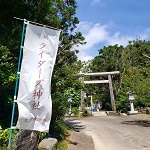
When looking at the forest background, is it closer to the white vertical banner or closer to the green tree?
the green tree

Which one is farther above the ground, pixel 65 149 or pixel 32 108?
pixel 32 108

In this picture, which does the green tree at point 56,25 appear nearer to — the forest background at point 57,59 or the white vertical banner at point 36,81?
the forest background at point 57,59

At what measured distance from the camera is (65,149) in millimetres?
6898

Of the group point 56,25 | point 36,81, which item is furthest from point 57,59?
point 36,81

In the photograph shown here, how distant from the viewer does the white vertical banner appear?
454cm

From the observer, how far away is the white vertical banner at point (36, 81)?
14.9 ft

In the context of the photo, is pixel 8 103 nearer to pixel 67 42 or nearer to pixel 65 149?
pixel 65 149

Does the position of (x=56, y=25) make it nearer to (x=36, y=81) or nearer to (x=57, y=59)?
(x=57, y=59)

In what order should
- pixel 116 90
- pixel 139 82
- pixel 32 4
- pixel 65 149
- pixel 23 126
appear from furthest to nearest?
pixel 116 90
pixel 139 82
pixel 32 4
pixel 65 149
pixel 23 126

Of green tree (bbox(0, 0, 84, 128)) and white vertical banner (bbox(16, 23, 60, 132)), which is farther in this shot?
green tree (bbox(0, 0, 84, 128))

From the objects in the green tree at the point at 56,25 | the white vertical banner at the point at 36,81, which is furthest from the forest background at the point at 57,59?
the white vertical banner at the point at 36,81

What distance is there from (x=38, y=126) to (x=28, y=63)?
149cm

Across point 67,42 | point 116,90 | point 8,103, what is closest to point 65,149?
point 8,103

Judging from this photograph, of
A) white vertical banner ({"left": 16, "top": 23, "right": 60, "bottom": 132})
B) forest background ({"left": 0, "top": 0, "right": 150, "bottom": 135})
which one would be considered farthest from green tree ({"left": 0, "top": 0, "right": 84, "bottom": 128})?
white vertical banner ({"left": 16, "top": 23, "right": 60, "bottom": 132})
